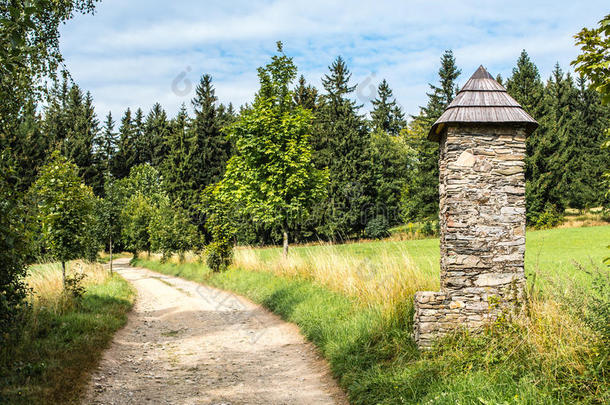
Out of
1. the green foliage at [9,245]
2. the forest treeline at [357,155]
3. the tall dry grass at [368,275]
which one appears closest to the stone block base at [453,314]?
the tall dry grass at [368,275]

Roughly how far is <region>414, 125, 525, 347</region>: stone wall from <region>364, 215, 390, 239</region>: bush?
2932cm

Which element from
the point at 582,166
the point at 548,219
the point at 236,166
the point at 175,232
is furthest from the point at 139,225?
the point at 582,166

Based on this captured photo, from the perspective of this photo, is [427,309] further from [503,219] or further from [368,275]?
[368,275]

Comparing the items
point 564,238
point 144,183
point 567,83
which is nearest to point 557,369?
point 564,238

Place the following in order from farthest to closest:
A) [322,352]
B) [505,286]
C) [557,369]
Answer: [322,352], [505,286], [557,369]

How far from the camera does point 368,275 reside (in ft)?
28.2

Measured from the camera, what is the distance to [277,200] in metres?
14.0

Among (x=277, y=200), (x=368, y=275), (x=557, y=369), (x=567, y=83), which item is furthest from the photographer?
(x=567, y=83)

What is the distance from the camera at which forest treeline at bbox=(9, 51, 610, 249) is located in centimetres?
3500

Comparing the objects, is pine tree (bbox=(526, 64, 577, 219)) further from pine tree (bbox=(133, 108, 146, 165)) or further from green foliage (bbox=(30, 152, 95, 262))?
pine tree (bbox=(133, 108, 146, 165))

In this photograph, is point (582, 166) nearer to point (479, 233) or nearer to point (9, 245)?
point (479, 233)

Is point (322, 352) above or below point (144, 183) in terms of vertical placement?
below

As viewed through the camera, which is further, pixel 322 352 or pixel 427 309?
pixel 322 352

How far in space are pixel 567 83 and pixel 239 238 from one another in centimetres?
3923
